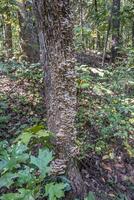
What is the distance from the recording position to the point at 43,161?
2910 millimetres

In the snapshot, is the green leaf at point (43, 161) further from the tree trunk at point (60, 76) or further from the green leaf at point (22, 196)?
the tree trunk at point (60, 76)

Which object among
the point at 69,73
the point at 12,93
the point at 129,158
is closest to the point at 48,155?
the point at 69,73


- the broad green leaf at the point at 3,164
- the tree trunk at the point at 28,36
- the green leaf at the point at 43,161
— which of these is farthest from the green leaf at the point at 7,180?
the tree trunk at the point at 28,36

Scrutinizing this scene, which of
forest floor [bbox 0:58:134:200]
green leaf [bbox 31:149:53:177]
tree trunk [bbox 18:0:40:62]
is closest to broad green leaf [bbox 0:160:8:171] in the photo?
green leaf [bbox 31:149:53:177]

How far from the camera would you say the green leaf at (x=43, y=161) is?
287cm

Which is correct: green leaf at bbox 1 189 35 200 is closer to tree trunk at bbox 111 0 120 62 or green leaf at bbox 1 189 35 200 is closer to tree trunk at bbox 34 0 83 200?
tree trunk at bbox 34 0 83 200

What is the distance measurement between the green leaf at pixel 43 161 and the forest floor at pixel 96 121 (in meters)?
1.02

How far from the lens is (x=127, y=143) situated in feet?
15.5

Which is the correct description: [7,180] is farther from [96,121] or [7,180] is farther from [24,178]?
[96,121]

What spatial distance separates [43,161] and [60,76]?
935 millimetres

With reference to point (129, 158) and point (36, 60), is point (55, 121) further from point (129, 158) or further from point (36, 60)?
point (36, 60)

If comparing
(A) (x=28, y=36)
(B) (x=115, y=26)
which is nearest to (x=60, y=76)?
(A) (x=28, y=36)

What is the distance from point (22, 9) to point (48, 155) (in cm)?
510

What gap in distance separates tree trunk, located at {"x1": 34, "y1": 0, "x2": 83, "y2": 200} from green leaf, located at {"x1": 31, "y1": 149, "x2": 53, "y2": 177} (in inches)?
21.4
